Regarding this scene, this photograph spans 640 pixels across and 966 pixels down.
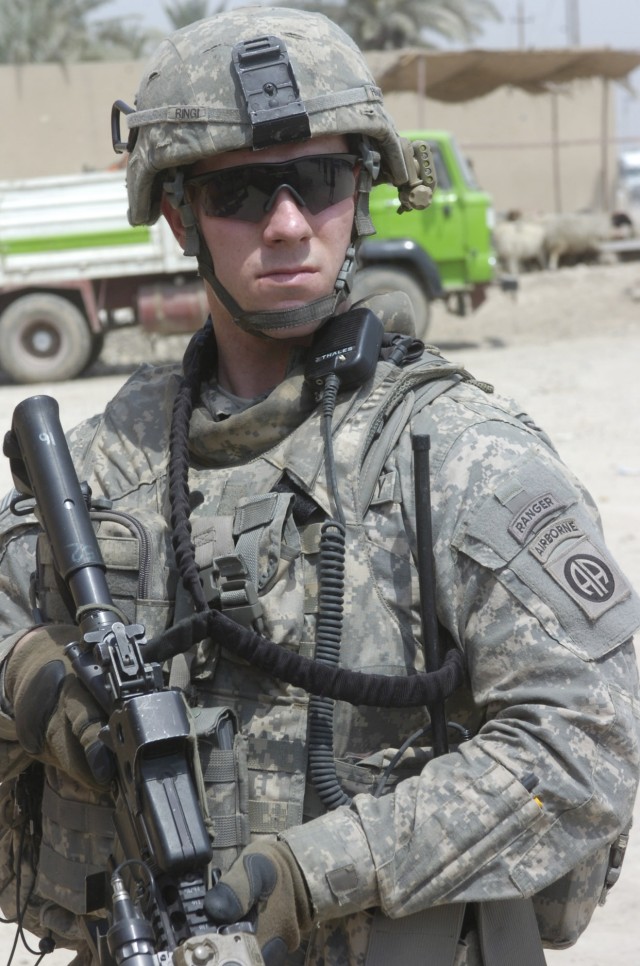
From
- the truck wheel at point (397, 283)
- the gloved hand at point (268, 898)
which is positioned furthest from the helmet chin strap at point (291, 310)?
the truck wheel at point (397, 283)

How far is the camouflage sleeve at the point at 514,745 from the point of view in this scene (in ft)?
5.68

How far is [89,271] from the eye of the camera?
500 inches

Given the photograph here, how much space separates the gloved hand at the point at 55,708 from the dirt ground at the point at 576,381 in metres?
1.89

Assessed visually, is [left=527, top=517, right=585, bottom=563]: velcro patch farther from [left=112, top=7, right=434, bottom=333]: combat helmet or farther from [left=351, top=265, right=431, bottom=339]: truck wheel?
[left=351, top=265, right=431, bottom=339]: truck wheel

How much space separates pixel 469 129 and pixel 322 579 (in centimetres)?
2113

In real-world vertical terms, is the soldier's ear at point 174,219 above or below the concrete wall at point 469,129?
above

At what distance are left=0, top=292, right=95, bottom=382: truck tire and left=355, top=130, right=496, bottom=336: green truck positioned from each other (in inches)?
114

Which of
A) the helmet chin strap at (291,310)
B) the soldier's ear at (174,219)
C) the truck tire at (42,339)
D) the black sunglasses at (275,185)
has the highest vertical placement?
the black sunglasses at (275,185)

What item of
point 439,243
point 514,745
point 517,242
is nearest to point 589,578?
point 514,745

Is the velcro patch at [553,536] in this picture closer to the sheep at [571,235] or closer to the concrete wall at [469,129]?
the sheep at [571,235]

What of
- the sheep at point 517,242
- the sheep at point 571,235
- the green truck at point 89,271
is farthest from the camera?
the sheep at point 571,235

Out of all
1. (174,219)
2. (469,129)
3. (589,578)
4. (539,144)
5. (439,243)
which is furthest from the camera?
(469,129)

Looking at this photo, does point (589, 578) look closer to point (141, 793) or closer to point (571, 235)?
point (141, 793)

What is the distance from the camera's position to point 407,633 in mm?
1921
